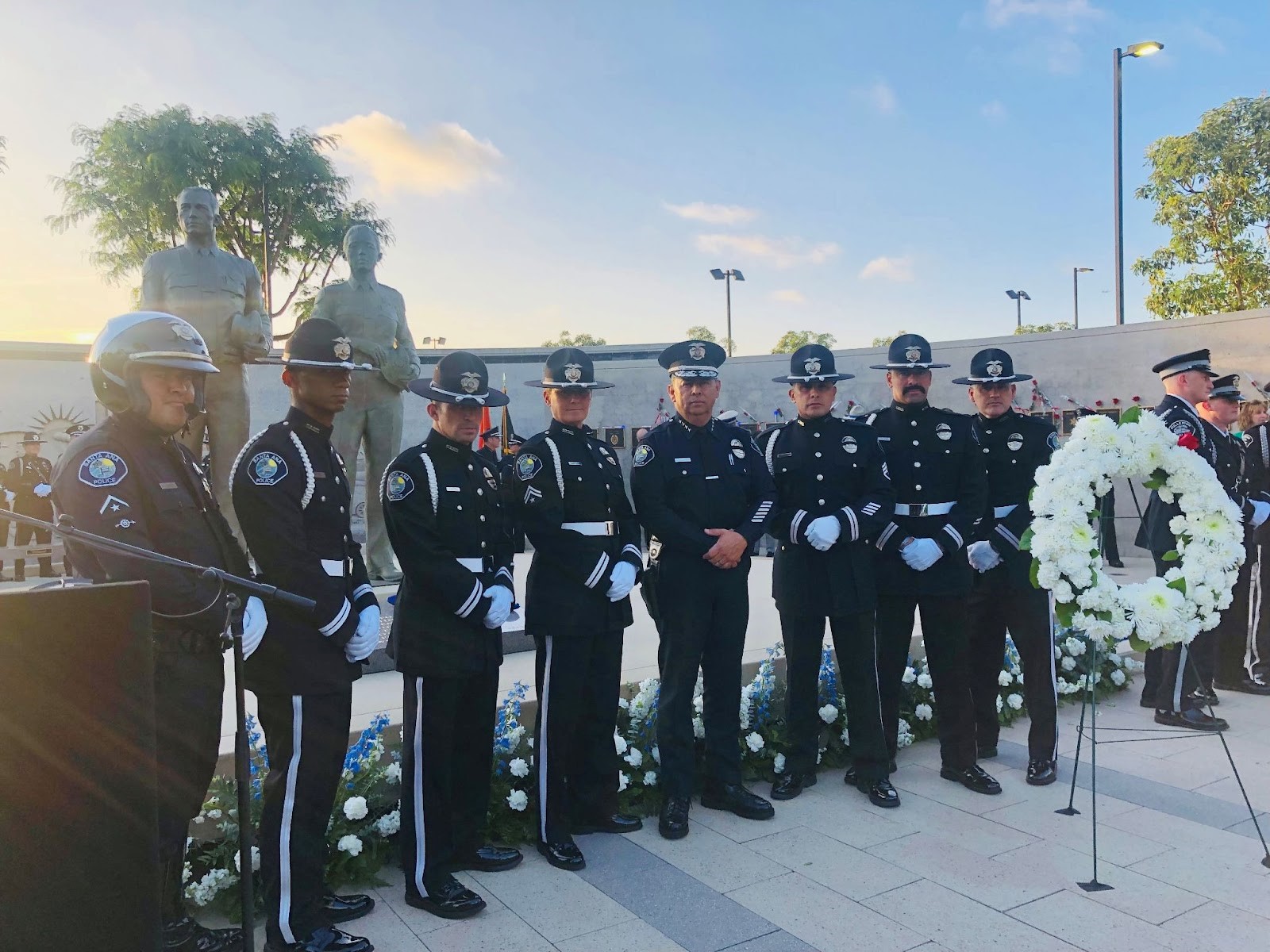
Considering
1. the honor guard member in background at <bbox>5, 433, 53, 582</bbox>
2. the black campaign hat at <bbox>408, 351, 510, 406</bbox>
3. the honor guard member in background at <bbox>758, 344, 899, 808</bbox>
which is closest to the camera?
the black campaign hat at <bbox>408, 351, 510, 406</bbox>

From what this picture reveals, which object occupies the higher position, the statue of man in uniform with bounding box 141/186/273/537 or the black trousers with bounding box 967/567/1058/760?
the statue of man in uniform with bounding box 141/186/273/537

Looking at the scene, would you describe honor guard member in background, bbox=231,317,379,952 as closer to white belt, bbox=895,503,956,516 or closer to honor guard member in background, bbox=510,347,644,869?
honor guard member in background, bbox=510,347,644,869

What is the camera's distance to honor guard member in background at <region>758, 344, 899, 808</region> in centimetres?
447

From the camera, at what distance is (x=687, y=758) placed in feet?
13.8

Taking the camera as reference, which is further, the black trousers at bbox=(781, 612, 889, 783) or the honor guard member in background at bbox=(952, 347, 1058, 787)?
the honor guard member in background at bbox=(952, 347, 1058, 787)

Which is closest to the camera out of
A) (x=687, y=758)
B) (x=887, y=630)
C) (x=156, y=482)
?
(x=156, y=482)

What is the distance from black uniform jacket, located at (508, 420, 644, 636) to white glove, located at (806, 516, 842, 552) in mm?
887

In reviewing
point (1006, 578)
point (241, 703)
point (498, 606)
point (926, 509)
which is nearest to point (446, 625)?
point (498, 606)

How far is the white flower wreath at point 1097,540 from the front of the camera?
3.62 metres

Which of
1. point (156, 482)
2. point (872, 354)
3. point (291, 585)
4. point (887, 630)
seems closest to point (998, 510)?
point (887, 630)

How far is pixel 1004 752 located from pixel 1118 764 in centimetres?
57

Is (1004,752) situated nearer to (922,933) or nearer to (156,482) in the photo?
(922,933)

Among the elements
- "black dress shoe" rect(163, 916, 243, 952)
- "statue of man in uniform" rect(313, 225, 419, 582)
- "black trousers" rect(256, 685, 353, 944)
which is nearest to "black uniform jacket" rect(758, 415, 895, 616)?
"black trousers" rect(256, 685, 353, 944)

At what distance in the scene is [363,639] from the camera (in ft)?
10.3
